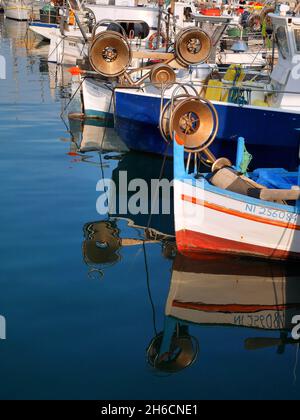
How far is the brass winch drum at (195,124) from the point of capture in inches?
471

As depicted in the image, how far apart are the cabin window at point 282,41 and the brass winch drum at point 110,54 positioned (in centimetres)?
373

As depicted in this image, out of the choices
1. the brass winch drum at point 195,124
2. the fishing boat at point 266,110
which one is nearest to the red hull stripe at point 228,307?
the brass winch drum at point 195,124

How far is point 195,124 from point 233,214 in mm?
2999

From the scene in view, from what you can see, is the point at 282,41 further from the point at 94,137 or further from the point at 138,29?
the point at 138,29

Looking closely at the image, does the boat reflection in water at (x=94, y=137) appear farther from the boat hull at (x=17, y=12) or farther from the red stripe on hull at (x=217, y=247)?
the boat hull at (x=17, y=12)

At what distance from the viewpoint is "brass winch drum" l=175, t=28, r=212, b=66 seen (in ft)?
55.8

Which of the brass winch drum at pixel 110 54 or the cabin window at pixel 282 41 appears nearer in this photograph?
the cabin window at pixel 282 41

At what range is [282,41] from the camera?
14.7 m

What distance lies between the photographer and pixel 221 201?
32.0 feet

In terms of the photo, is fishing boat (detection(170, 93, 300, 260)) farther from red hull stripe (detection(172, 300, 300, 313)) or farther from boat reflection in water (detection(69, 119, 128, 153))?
boat reflection in water (detection(69, 119, 128, 153))

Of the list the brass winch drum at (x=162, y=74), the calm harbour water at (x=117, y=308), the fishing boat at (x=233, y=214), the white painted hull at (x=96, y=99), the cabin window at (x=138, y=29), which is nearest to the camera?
the calm harbour water at (x=117, y=308)

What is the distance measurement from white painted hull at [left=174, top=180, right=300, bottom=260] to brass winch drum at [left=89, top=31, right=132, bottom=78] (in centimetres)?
696

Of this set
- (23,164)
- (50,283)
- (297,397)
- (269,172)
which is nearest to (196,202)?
(269,172)

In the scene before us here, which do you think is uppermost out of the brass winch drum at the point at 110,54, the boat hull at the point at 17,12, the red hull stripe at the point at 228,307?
the boat hull at the point at 17,12
